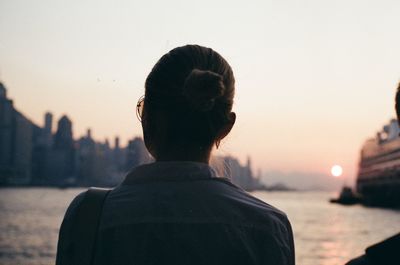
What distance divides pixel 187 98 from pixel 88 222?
467 mm

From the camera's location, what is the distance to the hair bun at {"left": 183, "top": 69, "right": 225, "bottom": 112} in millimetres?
1779

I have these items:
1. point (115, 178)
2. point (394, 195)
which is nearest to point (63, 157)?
point (115, 178)

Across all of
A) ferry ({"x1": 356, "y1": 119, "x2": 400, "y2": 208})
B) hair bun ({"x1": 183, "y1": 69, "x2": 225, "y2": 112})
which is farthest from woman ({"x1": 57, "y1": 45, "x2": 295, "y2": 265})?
ferry ({"x1": 356, "y1": 119, "x2": 400, "y2": 208})

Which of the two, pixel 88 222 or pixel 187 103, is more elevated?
pixel 187 103

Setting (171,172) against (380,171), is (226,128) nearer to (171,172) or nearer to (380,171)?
(171,172)

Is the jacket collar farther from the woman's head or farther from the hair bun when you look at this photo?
the hair bun

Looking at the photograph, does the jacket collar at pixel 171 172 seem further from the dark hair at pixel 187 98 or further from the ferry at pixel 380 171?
the ferry at pixel 380 171

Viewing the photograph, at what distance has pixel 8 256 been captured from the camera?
2639 centimetres

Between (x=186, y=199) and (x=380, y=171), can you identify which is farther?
(x=380, y=171)

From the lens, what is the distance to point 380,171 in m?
79.0

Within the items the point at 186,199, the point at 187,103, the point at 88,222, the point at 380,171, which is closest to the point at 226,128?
the point at 187,103

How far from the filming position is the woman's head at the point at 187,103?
181 cm

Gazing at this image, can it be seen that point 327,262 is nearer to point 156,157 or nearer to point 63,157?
point 156,157

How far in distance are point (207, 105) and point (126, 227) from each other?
43 centimetres
